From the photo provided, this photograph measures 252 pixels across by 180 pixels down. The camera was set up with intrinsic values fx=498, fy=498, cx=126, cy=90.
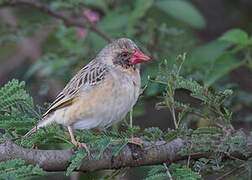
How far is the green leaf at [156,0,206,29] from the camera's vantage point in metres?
4.93

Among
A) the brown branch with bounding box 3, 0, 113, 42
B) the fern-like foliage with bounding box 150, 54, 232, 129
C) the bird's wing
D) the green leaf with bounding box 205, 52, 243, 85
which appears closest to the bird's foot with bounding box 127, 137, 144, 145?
the fern-like foliage with bounding box 150, 54, 232, 129

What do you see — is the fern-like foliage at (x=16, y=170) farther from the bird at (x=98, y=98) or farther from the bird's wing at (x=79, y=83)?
the bird's wing at (x=79, y=83)

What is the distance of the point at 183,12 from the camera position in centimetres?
498

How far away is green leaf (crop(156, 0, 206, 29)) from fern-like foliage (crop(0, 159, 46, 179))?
304cm

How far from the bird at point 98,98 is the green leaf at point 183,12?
1.46 m

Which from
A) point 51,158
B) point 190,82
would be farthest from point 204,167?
point 51,158

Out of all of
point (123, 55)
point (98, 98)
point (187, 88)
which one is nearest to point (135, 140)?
point (187, 88)

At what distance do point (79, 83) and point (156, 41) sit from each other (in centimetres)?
159

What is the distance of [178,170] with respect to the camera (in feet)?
8.48

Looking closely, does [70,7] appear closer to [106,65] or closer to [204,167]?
[106,65]

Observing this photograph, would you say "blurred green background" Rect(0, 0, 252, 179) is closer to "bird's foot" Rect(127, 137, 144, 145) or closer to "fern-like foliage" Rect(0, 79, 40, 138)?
"bird's foot" Rect(127, 137, 144, 145)

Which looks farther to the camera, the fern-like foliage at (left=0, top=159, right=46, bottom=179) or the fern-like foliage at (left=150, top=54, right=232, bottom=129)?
the fern-like foliage at (left=150, top=54, right=232, bottom=129)

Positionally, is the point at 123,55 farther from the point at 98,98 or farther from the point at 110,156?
the point at 110,156

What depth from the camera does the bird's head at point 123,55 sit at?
11.9 ft
